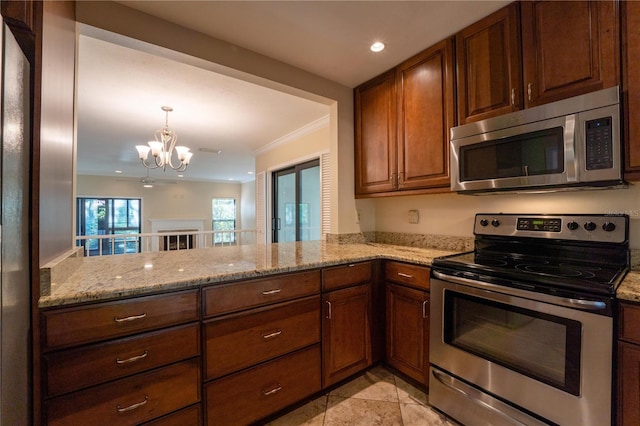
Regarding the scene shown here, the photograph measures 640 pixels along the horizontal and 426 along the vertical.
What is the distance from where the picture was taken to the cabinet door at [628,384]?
3.33 ft

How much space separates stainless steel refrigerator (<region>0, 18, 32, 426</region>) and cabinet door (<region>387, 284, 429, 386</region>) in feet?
5.92

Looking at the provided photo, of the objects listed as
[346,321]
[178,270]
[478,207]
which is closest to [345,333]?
[346,321]

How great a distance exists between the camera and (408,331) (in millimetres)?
1830

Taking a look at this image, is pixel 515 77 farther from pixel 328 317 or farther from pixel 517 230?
pixel 328 317

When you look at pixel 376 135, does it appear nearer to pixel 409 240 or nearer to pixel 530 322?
pixel 409 240

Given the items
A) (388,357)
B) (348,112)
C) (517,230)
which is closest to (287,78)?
(348,112)

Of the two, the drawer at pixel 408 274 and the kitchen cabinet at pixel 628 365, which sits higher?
the drawer at pixel 408 274

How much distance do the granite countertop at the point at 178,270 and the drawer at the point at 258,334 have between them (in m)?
0.22

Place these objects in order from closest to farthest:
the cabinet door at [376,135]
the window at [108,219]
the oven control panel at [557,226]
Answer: the oven control panel at [557,226]
the cabinet door at [376,135]
the window at [108,219]

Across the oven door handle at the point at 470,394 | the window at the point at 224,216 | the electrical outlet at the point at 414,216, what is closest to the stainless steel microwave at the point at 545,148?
the electrical outlet at the point at 414,216

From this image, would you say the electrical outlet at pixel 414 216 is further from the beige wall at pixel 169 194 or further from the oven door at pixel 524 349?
the beige wall at pixel 169 194

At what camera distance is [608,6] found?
4.14ft

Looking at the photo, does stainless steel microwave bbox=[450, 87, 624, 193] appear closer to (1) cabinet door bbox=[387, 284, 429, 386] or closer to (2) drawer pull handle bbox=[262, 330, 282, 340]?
(1) cabinet door bbox=[387, 284, 429, 386]

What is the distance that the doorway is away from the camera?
3869 millimetres
